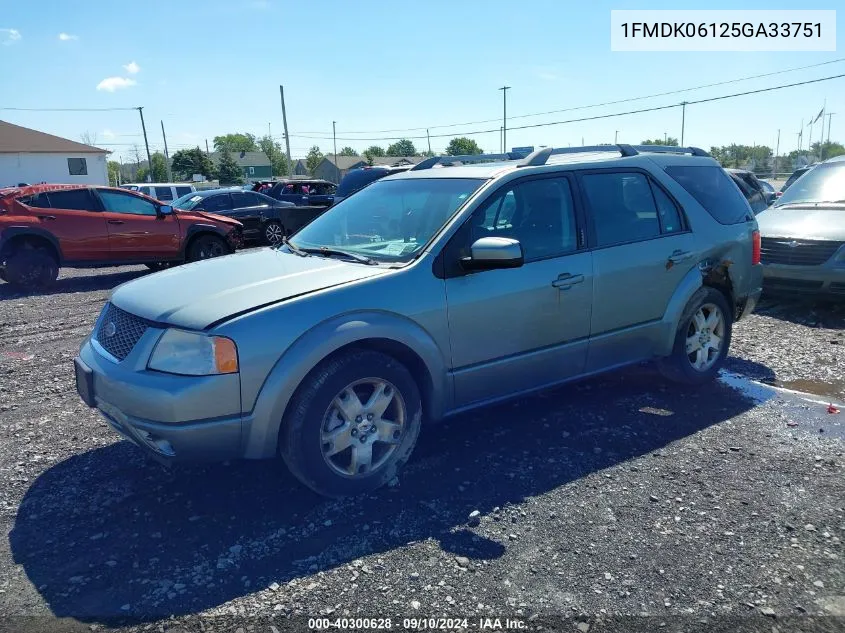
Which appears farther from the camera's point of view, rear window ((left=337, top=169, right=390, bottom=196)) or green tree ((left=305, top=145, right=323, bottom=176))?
Answer: green tree ((left=305, top=145, right=323, bottom=176))

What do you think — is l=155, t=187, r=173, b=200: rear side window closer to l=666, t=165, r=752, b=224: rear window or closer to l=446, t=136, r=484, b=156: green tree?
l=666, t=165, r=752, b=224: rear window

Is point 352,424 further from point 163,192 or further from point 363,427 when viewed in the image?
point 163,192

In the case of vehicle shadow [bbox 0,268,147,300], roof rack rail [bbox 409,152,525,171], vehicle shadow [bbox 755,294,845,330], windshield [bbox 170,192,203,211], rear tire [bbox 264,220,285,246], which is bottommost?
vehicle shadow [bbox 755,294,845,330]

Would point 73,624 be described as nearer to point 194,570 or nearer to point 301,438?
point 194,570

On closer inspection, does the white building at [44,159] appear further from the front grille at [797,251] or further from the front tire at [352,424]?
the front tire at [352,424]

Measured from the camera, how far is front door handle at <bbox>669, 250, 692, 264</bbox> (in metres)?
4.98

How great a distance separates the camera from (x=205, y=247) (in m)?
13.0

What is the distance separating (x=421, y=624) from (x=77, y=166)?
162ft

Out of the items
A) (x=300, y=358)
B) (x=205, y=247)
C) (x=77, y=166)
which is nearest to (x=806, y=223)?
Result: (x=300, y=358)

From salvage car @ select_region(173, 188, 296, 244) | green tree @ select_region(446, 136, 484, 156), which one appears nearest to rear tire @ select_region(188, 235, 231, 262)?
salvage car @ select_region(173, 188, 296, 244)

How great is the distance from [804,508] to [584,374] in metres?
1.55

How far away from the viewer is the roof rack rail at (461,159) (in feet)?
17.8

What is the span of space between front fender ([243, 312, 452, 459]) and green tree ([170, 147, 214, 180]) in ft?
259

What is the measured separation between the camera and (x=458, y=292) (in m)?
3.89
